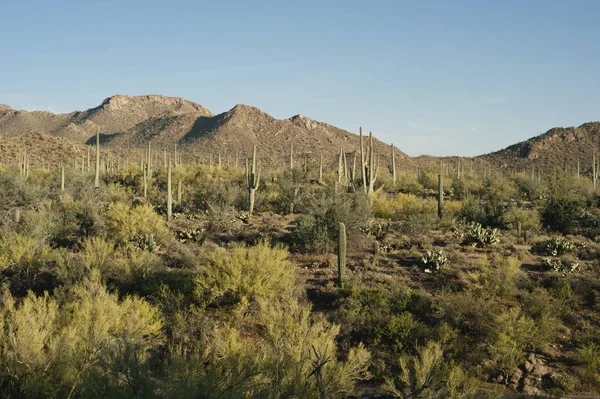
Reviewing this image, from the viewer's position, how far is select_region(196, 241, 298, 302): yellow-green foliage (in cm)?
1192

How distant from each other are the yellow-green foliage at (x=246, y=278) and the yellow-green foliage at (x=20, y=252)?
532 centimetres

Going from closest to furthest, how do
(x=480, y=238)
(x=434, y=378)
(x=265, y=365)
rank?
(x=265, y=365) → (x=434, y=378) → (x=480, y=238)

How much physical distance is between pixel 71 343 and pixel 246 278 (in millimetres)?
4629

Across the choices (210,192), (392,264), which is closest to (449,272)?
(392,264)

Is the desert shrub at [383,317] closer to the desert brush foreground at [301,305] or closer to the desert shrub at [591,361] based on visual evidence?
the desert brush foreground at [301,305]

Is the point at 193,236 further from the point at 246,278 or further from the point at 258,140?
the point at 258,140

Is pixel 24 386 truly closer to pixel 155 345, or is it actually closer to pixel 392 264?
pixel 155 345

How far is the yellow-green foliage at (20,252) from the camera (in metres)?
13.8

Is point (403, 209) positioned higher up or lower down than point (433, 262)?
higher up

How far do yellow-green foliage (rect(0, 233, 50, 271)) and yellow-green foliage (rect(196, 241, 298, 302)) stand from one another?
17.4ft

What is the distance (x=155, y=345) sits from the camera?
1034cm

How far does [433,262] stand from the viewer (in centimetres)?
1545

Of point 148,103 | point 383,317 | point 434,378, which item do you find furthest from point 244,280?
point 148,103

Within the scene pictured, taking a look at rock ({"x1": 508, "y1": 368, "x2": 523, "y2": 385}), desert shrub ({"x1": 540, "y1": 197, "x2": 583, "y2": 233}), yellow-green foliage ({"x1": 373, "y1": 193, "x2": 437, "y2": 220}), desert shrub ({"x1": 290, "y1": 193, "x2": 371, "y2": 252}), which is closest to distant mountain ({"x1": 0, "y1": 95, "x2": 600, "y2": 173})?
yellow-green foliage ({"x1": 373, "y1": 193, "x2": 437, "y2": 220})
